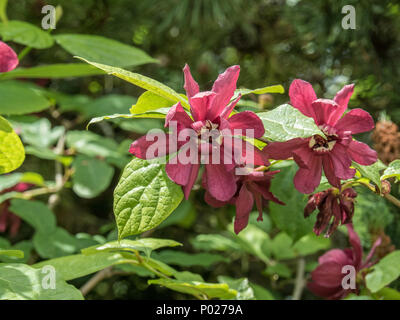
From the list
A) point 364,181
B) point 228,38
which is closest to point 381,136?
point 364,181

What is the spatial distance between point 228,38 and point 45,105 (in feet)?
2.42

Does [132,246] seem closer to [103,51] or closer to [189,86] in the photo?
[189,86]

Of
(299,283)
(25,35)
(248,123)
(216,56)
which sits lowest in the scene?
(299,283)

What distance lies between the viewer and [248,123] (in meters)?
0.50

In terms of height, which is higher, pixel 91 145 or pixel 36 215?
pixel 91 145

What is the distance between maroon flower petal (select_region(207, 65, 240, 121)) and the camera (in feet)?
1.70

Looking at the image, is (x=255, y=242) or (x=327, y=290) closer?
(x=327, y=290)

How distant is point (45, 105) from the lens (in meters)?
0.94

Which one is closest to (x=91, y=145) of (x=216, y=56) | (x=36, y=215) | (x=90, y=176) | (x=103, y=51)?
(x=90, y=176)

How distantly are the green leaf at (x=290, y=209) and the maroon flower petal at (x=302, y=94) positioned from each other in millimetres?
242

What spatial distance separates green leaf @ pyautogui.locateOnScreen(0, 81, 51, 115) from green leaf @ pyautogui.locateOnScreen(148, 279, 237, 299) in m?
0.45

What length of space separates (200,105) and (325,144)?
156 mm

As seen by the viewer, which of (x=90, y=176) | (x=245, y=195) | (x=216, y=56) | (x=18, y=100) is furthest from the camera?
(x=216, y=56)
